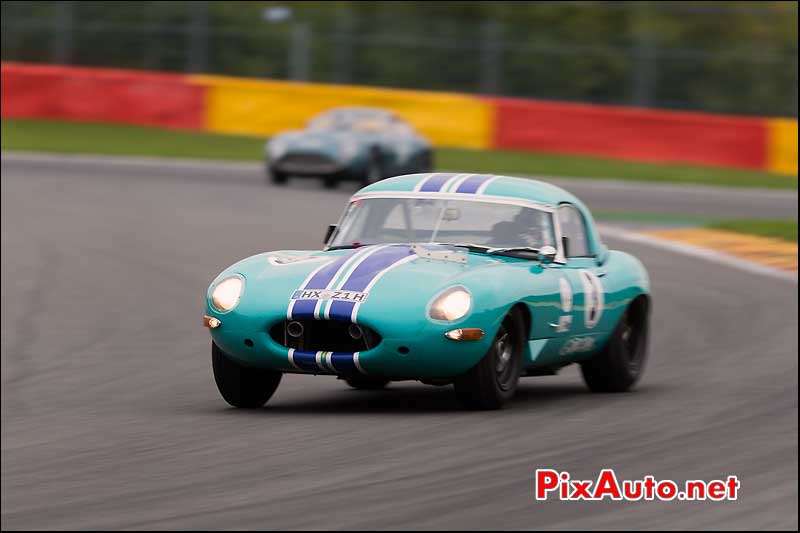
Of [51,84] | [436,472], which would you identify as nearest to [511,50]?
[51,84]

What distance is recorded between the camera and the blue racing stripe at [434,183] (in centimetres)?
343

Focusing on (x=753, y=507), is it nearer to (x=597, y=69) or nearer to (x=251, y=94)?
(x=251, y=94)

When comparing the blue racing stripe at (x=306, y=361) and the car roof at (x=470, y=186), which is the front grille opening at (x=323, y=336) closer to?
the blue racing stripe at (x=306, y=361)

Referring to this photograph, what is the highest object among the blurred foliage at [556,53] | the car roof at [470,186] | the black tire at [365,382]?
the blurred foliage at [556,53]

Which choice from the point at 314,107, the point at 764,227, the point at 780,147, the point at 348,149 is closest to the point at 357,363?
the point at 348,149

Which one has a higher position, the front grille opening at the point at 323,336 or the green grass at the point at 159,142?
the front grille opening at the point at 323,336

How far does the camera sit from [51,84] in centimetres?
2380

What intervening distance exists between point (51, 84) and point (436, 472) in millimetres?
19473

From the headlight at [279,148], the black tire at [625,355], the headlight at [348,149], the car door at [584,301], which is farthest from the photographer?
the headlight at [279,148]

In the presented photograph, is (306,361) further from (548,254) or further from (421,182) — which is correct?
(421,182)

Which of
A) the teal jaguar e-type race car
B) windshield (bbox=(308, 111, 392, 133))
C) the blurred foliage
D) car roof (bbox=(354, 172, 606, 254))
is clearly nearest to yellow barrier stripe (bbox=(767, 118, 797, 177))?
the blurred foliage

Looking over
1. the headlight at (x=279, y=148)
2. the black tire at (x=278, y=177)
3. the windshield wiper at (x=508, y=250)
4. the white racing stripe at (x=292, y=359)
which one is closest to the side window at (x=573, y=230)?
the windshield wiper at (x=508, y=250)

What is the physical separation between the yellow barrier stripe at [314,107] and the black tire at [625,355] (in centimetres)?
2311

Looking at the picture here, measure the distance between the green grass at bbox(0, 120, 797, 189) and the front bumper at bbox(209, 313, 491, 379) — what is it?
63.5 ft
